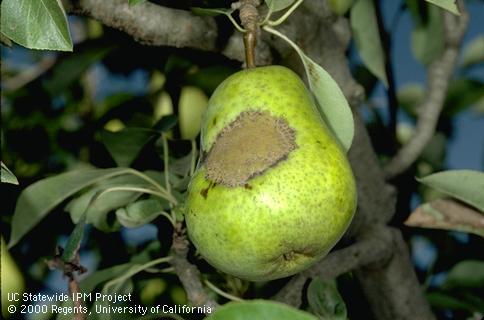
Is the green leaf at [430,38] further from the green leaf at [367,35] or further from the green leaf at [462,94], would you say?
the green leaf at [462,94]

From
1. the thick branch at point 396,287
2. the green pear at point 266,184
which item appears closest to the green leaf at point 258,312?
Answer: the green pear at point 266,184

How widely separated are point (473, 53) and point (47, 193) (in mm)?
1224

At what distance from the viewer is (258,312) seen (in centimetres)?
66

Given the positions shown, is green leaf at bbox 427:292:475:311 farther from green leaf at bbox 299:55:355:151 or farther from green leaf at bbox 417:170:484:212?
green leaf at bbox 299:55:355:151

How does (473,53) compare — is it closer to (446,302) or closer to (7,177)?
Result: (446,302)

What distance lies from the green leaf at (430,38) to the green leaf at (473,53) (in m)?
0.51

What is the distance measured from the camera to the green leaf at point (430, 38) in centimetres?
145

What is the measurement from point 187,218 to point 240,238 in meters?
0.08

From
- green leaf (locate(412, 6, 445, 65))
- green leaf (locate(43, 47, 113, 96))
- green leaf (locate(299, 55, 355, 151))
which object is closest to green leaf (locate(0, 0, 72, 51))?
green leaf (locate(299, 55, 355, 151))

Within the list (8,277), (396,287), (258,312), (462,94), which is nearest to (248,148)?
(258,312)

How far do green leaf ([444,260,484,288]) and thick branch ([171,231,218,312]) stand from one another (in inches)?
24.1

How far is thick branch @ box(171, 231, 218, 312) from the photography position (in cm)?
101

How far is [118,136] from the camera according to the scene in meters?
1.20

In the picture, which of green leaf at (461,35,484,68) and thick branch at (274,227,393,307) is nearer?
thick branch at (274,227,393,307)
